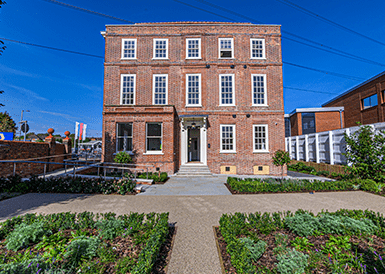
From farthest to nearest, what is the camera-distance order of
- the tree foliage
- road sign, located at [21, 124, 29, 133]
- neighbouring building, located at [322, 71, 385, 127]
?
neighbouring building, located at [322, 71, 385, 127] → road sign, located at [21, 124, 29, 133] → the tree foliage

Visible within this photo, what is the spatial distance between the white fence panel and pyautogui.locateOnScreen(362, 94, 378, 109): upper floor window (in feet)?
37.8

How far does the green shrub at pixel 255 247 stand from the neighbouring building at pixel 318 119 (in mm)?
27534

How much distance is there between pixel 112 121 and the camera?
1304cm

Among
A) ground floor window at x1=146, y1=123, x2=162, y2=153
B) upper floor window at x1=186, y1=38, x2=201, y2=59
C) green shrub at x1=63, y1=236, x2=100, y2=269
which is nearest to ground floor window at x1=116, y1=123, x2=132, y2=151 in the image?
ground floor window at x1=146, y1=123, x2=162, y2=153

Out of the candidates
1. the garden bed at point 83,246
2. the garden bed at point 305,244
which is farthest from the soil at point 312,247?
the garden bed at point 83,246

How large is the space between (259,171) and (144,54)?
43.7ft

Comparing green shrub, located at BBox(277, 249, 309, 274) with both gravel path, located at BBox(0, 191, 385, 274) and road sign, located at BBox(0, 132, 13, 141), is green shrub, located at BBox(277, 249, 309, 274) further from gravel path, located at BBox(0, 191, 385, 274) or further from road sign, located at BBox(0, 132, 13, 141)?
→ road sign, located at BBox(0, 132, 13, 141)

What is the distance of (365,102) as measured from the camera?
2275 cm

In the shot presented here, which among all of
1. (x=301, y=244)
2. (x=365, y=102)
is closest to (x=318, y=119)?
(x=365, y=102)

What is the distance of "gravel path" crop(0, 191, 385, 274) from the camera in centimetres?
378

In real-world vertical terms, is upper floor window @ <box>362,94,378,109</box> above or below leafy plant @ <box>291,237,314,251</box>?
above

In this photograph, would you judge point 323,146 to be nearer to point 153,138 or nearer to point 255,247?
point 153,138

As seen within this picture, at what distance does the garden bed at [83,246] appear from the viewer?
7.94ft

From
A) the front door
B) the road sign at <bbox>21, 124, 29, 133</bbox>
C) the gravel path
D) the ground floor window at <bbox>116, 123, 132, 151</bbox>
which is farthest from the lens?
the front door
